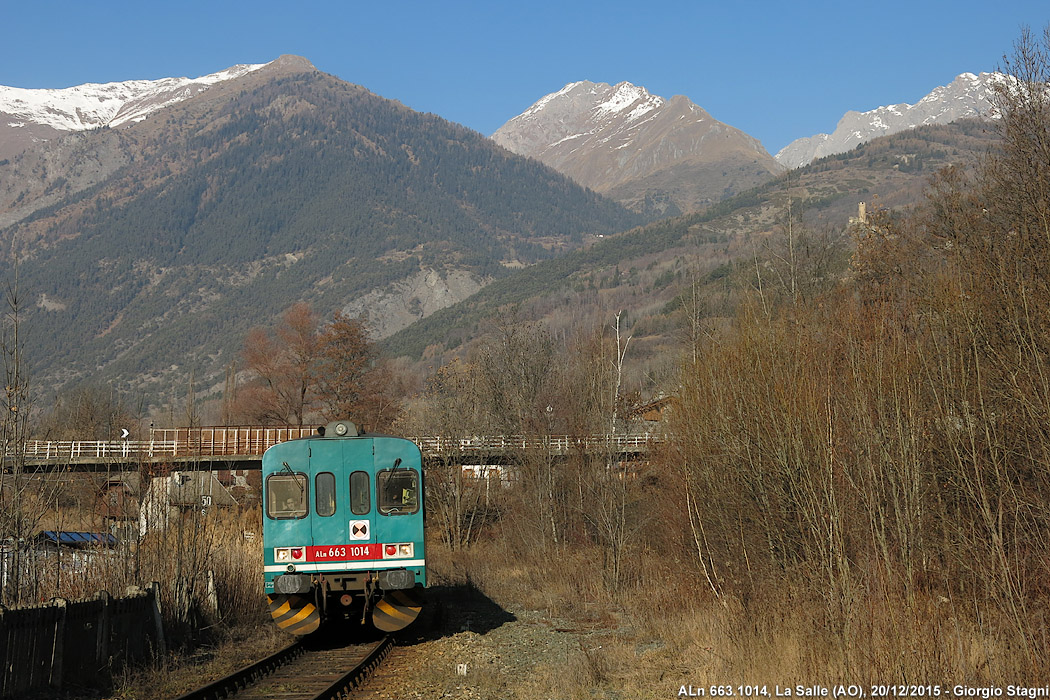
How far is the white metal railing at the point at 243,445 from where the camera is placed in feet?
63.6

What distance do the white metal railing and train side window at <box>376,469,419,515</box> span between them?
2.61 metres

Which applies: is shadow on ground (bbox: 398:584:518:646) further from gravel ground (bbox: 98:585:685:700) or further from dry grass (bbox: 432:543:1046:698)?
dry grass (bbox: 432:543:1046:698)

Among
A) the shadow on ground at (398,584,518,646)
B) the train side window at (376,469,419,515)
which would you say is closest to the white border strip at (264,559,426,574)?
the train side window at (376,469,419,515)

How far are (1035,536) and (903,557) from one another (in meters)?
1.63

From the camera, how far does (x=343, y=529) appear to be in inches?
639

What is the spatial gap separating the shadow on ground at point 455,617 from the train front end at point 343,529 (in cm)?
182

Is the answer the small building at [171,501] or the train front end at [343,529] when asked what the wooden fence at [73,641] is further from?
the small building at [171,501]

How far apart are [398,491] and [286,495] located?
1955 millimetres

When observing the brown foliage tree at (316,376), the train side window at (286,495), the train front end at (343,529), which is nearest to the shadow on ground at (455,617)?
the train front end at (343,529)

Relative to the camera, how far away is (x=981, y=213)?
67.1 feet

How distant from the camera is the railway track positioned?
11.9 meters

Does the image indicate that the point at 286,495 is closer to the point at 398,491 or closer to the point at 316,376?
the point at 398,491

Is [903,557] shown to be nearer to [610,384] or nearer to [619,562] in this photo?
[619,562]

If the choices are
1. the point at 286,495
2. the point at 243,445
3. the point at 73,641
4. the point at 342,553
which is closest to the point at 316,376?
the point at 243,445
